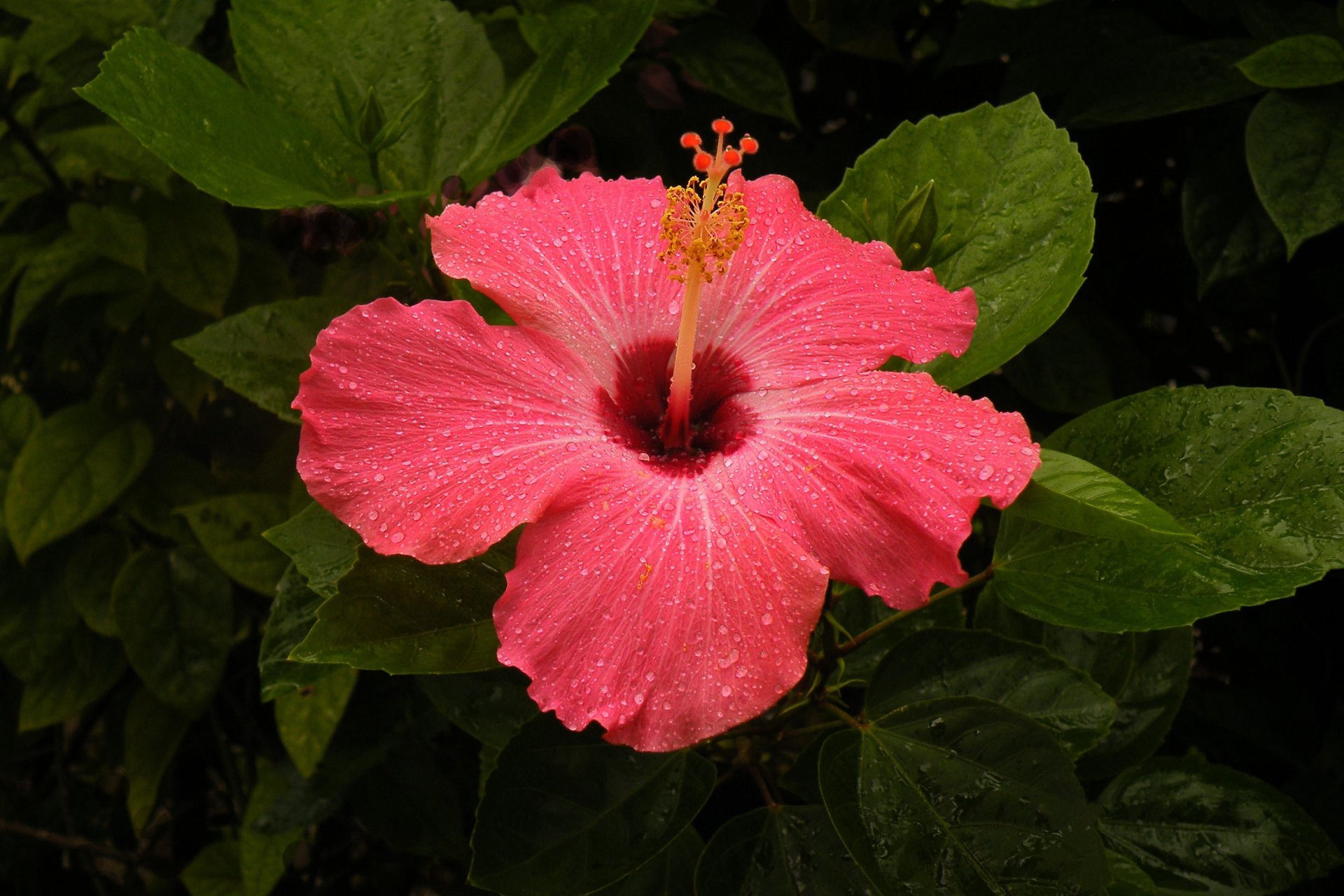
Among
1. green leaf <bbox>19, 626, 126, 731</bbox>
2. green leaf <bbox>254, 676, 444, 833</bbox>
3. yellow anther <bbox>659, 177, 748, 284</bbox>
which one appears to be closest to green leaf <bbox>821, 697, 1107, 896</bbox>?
yellow anther <bbox>659, 177, 748, 284</bbox>

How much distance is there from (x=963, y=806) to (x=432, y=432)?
453mm

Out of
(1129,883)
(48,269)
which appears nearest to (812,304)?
(1129,883)

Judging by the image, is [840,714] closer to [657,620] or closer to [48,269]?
[657,620]

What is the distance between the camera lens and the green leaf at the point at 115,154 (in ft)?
4.44

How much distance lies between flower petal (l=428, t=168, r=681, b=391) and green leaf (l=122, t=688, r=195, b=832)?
112cm

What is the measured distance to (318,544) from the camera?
0.82m

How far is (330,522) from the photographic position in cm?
84

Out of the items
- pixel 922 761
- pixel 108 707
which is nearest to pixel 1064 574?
pixel 922 761

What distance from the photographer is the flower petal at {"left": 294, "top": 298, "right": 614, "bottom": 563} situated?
62cm

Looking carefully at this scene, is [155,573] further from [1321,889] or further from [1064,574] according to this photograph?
[1321,889]

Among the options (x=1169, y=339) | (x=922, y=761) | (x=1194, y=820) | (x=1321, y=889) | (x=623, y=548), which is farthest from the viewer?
(x=1169, y=339)

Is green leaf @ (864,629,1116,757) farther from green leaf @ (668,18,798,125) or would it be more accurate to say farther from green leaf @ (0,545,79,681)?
green leaf @ (0,545,79,681)

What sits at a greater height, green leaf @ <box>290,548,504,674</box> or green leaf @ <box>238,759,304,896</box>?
green leaf @ <box>290,548,504,674</box>

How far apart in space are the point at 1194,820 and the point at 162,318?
4.76 feet
